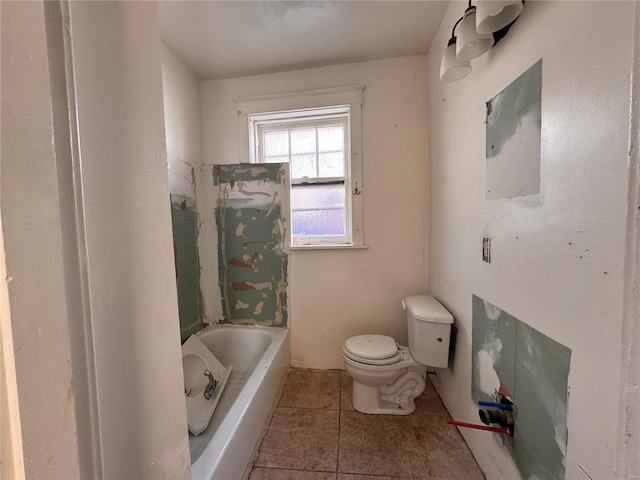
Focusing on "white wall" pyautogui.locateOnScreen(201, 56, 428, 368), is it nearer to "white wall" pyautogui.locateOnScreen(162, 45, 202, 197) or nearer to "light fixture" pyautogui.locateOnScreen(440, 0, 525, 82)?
"white wall" pyautogui.locateOnScreen(162, 45, 202, 197)

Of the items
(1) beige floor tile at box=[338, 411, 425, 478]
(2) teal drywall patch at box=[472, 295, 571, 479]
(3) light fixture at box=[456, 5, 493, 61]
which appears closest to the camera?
(2) teal drywall patch at box=[472, 295, 571, 479]

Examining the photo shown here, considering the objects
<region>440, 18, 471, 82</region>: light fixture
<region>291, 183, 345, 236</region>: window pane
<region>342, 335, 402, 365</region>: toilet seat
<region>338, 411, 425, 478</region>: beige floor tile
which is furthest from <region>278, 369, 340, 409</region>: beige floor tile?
<region>440, 18, 471, 82</region>: light fixture

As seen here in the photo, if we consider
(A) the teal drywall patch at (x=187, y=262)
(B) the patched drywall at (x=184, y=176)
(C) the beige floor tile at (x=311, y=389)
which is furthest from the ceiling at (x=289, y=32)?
(C) the beige floor tile at (x=311, y=389)

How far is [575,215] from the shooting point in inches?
27.2

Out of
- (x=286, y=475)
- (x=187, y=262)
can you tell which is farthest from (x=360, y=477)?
(x=187, y=262)

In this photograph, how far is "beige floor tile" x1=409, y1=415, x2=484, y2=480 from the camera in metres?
1.18

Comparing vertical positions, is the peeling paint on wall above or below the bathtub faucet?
above

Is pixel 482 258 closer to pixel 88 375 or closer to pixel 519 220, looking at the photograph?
pixel 519 220

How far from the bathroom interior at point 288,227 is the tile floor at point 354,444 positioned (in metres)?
0.05

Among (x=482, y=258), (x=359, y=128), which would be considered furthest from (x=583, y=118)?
(x=359, y=128)

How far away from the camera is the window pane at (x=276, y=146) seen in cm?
212

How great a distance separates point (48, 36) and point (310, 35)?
5.57 ft

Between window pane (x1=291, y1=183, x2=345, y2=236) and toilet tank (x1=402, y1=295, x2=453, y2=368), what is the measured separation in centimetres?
88

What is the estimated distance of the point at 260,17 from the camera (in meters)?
1.46
